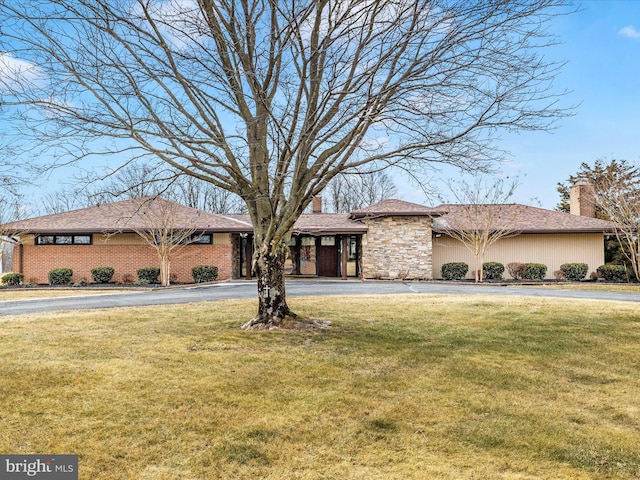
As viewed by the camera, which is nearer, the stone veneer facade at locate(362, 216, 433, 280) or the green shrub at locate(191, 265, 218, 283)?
the green shrub at locate(191, 265, 218, 283)

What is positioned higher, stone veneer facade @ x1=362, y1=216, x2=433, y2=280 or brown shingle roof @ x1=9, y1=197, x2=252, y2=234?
brown shingle roof @ x1=9, y1=197, x2=252, y2=234

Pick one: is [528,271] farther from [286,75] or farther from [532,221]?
[286,75]

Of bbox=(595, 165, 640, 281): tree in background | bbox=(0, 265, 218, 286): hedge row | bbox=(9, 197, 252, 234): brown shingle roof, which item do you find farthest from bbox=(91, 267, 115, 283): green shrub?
bbox=(595, 165, 640, 281): tree in background

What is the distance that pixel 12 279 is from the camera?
22469 millimetres

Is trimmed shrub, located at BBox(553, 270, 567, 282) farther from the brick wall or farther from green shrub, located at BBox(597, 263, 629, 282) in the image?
the brick wall

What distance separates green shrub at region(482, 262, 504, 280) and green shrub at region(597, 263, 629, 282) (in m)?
4.94

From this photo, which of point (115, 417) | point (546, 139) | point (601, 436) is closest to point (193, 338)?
point (115, 417)

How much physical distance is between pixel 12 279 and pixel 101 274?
448cm

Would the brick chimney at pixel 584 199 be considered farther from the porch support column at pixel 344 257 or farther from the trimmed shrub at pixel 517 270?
the porch support column at pixel 344 257

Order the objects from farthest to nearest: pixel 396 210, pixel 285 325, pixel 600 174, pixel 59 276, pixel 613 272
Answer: pixel 600 174 < pixel 396 210 < pixel 613 272 < pixel 59 276 < pixel 285 325

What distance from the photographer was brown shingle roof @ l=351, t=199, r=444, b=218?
75.1ft

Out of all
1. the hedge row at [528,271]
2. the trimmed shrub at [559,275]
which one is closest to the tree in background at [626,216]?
the hedge row at [528,271]

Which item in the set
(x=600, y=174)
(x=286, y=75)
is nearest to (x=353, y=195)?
(x=600, y=174)

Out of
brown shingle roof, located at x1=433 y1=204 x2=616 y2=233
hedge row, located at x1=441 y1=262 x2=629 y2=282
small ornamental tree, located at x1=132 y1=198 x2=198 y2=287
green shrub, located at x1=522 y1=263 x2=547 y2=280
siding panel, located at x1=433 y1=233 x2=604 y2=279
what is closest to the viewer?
small ornamental tree, located at x1=132 y1=198 x2=198 y2=287
